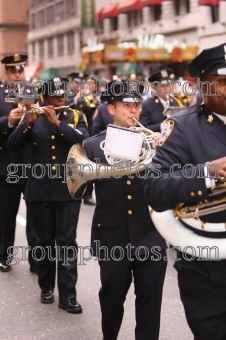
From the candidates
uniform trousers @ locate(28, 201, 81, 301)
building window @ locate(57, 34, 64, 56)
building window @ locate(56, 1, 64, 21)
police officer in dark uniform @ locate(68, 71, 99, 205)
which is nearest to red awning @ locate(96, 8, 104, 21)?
building window @ locate(56, 1, 64, 21)

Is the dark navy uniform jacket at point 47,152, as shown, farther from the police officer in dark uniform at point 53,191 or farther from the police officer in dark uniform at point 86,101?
the police officer in dark uniform at point 86,101

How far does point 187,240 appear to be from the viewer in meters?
3.36

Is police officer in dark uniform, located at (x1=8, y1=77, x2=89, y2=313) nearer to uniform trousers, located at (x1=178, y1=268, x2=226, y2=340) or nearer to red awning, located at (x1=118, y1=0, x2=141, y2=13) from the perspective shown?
uniform trousers, located at (x1=178, y1=268, x2=226, y2=340)

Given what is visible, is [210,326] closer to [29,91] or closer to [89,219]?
[29,91]

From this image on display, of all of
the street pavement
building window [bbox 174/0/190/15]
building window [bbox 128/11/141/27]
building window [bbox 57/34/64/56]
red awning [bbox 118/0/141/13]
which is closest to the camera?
the street pavement

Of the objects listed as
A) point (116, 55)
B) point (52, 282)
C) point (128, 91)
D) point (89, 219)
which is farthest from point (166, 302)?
point (116, 55)

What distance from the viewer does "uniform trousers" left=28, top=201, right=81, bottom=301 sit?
5996 mm

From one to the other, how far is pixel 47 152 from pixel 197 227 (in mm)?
2951

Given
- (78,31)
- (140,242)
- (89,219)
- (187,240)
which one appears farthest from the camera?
(78,31)

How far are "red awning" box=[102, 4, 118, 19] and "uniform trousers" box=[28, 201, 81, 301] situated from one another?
113 ft

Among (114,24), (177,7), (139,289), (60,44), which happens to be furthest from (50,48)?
(139,289)

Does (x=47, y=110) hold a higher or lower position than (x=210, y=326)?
higher

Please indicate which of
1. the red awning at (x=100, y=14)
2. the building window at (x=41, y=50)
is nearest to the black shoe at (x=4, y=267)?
the red awning at (x=100, y=14)

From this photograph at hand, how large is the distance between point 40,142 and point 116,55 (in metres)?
26.7
